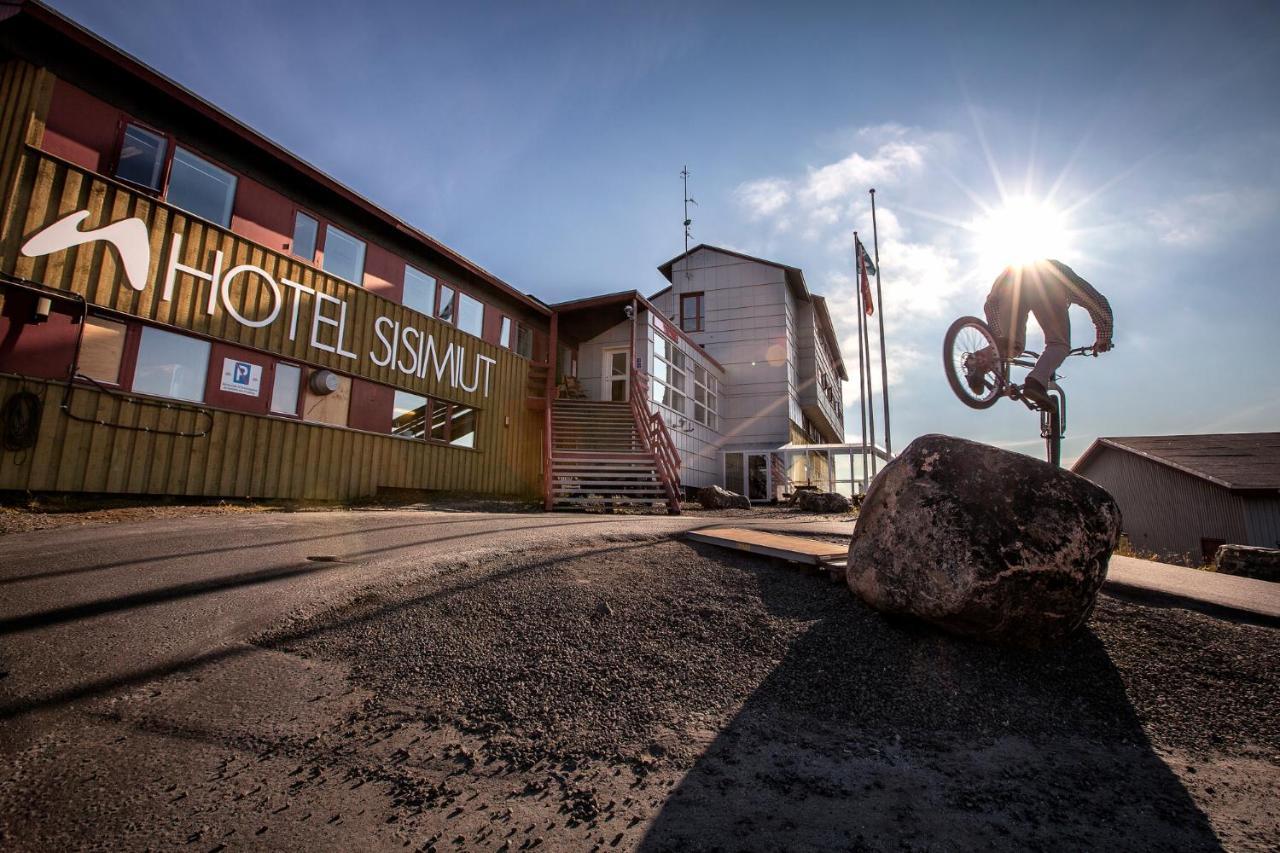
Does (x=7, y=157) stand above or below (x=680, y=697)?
above

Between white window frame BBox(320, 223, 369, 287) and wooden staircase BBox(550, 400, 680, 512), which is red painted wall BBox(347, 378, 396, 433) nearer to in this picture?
white window frame BBox(320, 223, 369, 287)

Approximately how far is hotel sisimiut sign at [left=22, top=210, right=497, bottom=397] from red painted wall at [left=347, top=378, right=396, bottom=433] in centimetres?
54

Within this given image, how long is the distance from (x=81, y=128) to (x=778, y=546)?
11.3m

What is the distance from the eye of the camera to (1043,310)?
566 centimetres

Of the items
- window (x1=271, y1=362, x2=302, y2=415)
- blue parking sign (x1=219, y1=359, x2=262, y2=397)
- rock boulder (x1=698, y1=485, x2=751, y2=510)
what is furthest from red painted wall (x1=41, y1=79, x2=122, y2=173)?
rock boulder (x1=698, y1=485, x2=751, y2=510)

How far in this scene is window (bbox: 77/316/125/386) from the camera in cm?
815

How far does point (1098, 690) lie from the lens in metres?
2.90

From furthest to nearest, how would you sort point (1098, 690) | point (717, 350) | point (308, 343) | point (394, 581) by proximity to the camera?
point (717, 350), point (308, 343), point (394, 581), point (1098, 690)

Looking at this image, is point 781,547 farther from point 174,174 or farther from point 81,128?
point 81,128

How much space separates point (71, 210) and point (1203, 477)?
29.6m

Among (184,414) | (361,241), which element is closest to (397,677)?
(184,414)

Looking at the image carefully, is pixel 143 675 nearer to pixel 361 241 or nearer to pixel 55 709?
pixel 55 709

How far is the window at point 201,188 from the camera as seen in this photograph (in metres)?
9.42

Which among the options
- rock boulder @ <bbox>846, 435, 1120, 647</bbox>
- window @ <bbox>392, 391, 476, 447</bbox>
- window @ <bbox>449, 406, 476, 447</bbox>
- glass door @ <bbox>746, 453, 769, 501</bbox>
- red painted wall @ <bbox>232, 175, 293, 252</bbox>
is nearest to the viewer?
rock boulder @ <bbox>846, 435, 1120, 647</bbox>
